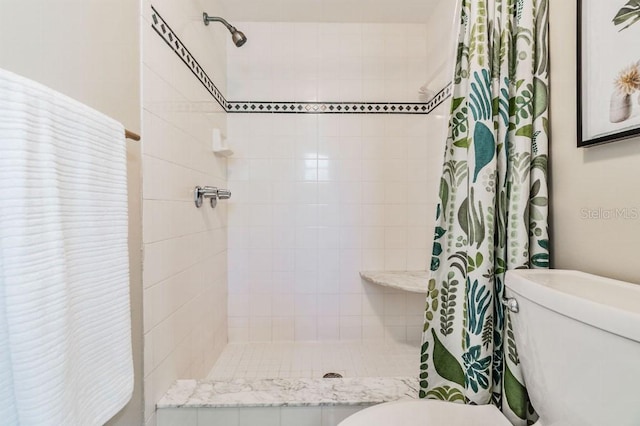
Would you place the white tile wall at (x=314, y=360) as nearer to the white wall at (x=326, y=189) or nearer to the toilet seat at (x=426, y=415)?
the white wall at (x=326, y=189)

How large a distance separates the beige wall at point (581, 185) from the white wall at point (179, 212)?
1243mm

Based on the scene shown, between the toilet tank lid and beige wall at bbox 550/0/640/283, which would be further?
beige wall at bbox 550/0/640/283

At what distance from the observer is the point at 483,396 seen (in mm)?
833

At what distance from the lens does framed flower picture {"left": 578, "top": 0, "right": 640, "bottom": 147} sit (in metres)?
0.60

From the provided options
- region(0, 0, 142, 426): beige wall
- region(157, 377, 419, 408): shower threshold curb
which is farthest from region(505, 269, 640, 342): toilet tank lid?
region(0, 0, 142, 426): beige wall

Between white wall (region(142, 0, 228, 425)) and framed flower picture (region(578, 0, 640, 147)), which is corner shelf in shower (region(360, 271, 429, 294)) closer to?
white wall (region(142, 0, 228, 425))

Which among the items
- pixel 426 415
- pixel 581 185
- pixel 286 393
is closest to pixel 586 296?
pixel 581 185

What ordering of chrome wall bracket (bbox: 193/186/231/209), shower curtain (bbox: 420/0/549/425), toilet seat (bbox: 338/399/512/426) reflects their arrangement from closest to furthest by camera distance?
toilet seat (bbox: 338/399/512/426) < shower curtain (bbox: 420/0/549/425) < chrome wall bracket (bbox: 193/186/231/209)

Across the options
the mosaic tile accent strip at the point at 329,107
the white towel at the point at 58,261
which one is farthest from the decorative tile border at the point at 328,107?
the white towel at the point at 58,261

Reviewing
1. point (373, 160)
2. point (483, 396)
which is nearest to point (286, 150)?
point (373, 160)

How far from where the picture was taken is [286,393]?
1041 millimetres

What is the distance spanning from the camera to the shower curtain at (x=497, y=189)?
0.83 metres

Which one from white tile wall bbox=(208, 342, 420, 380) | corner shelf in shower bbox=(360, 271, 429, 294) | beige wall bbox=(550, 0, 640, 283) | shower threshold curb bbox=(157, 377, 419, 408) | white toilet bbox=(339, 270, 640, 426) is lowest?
white tile wall bbox=(208, 342, 420, 380)

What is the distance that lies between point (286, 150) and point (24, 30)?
1.46 m
